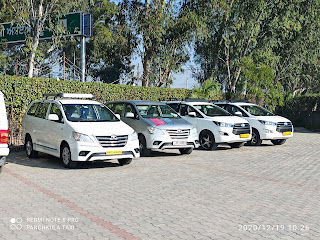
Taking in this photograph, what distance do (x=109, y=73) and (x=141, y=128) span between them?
3560 centimetres

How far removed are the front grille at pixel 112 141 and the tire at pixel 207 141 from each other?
5.36 metres

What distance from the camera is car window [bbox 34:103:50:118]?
12.6m

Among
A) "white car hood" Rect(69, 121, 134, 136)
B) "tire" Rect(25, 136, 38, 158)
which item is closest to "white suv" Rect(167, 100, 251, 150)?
"white car hood" Rect(69, 121, 134, 136)

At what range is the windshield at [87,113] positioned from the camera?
11.7 meters

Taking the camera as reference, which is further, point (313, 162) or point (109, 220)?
point (313, 162)

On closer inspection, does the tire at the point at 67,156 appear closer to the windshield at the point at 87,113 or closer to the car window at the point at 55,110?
the windshield at the point at 87,113

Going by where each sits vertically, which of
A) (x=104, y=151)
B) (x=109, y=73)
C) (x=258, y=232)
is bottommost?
(x=258, y=232)

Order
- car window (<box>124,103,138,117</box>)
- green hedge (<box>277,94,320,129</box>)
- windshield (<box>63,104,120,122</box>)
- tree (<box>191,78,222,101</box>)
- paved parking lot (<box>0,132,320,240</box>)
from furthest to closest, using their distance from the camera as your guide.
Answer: green hedge (<box>277,94,320,129</box>) → tree (<box>191,78,222,101</box>) → car window (<box>124,103,138,117</box>) → windshield (<box>63,104,120,122</box>) → paved parking lot (<box>0,132,320,240</box>)

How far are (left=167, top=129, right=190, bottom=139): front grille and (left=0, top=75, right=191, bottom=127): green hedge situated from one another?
6.29m

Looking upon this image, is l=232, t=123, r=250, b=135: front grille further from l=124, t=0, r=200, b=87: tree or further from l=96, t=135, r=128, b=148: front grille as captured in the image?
l=124, t=0, r=200, b=87: tree

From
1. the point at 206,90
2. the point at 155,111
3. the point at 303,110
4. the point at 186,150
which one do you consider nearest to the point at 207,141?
the point at 186,150

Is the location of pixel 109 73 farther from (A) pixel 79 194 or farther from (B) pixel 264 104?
(A) pixel 79 194

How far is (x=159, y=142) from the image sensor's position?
13289 mm

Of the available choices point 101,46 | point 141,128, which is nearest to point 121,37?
point 101,46
